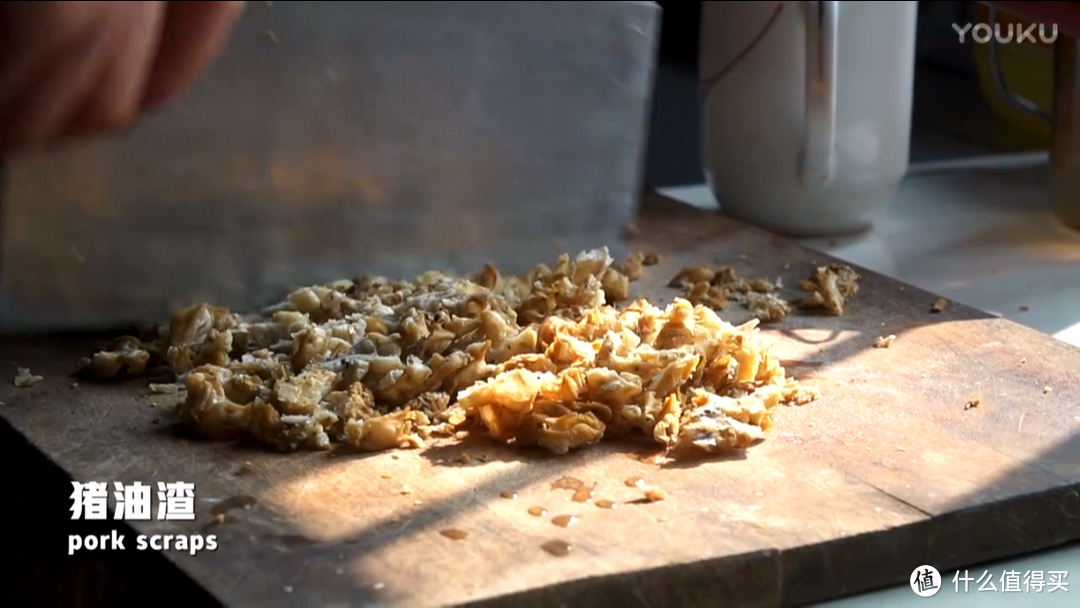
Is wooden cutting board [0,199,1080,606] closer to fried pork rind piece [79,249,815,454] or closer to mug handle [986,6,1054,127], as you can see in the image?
fried pork rind piece [79,249,815,454]

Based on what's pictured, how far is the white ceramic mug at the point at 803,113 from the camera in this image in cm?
139

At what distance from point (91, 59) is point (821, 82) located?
0.92 m

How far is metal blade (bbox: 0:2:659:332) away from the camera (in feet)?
3.47

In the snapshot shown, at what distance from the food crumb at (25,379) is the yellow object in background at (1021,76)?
3.50 ft

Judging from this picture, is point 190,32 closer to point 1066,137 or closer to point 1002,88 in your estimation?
point 1066,137

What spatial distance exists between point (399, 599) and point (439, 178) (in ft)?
1.54

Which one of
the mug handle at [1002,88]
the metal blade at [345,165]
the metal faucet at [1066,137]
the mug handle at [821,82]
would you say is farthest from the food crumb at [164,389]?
the mug handle at [1002,88]

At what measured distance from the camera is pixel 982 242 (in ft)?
4.80

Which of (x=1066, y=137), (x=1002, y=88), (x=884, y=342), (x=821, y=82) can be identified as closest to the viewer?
(x=884, y=342)

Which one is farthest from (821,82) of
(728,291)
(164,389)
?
(164,389)

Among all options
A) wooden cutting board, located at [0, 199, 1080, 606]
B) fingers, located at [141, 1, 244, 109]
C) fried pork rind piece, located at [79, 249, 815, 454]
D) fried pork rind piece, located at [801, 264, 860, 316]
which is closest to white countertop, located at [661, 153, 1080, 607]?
fried pork rind piece, located at [801, 264, 860, 316]

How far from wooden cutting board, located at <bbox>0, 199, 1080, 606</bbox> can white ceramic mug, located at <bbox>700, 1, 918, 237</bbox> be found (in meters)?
0.38

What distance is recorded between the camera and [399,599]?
28.4 inches

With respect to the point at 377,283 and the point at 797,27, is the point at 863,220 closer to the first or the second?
the point at 797,27
